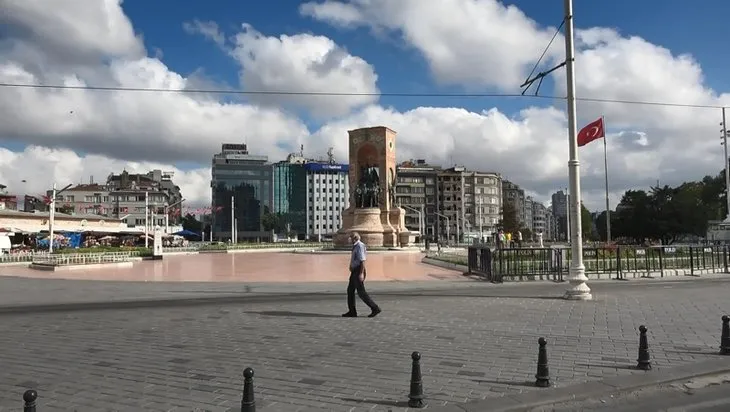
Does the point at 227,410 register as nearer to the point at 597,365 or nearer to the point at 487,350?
the point at 487,350

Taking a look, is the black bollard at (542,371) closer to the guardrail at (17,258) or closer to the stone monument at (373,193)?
the guardrail at (17,258)

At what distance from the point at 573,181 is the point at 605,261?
944 centimetres

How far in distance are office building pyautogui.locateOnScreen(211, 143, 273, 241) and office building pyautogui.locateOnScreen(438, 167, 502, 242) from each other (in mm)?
51183

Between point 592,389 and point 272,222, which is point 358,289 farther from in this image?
point 272,222

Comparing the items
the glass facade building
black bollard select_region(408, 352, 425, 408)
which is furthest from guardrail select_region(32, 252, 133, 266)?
the glass facade building

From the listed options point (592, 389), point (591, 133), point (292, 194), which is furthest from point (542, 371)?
point (292, 194)

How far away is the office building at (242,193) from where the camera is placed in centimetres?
15700

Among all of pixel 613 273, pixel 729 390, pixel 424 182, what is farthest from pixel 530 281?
pixel 424 182

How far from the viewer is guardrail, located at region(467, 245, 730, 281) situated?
21.8 metres

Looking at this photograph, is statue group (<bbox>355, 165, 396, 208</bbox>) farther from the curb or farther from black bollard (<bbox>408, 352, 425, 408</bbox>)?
black bollard (<bbox>408, 352, 425, 408</bbox>)

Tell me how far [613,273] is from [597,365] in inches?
681

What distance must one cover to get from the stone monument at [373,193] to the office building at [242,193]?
10170 centimetres

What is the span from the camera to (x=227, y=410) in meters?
5.53

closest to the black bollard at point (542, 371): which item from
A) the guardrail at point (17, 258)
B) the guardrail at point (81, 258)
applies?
the guardrail at point (81, 258)
